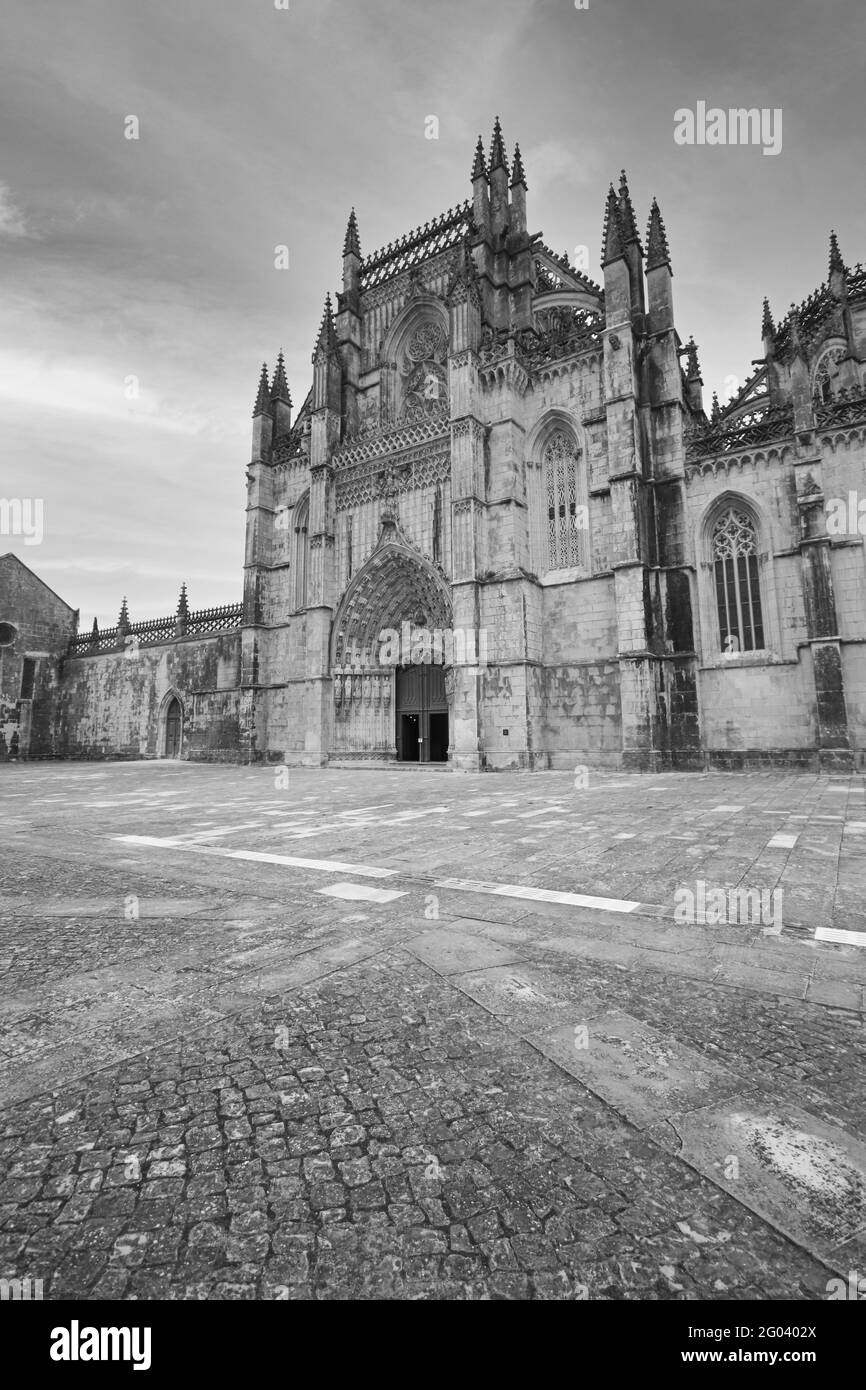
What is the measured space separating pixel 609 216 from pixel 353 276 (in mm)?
12868

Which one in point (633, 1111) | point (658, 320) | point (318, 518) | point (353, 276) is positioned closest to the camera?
point (633, 1111)

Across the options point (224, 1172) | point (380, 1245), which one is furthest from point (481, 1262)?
point (224, 1172)

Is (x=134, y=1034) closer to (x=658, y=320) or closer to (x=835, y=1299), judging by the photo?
(x=835, y=1299)

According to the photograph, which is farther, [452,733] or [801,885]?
[452,733]

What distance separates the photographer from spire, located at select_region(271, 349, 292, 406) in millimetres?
28906

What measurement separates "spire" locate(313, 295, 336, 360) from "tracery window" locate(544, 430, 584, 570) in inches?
448

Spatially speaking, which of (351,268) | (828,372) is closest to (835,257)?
(828,372)

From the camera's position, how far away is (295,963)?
303 cm

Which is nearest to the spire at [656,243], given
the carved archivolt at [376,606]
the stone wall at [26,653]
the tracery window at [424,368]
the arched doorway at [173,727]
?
the tracery window at [424,368]

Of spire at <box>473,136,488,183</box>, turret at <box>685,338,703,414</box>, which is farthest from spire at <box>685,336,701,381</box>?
spire at <box>473,136,488,183</box>

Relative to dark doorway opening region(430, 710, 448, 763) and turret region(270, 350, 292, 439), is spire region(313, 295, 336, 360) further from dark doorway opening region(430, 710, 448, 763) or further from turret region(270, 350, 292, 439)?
dark doorway opening region(430, 710, 448, 763)

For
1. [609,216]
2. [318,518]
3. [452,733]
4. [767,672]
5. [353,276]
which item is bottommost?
[452,733]

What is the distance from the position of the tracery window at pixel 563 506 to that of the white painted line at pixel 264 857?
1708cm

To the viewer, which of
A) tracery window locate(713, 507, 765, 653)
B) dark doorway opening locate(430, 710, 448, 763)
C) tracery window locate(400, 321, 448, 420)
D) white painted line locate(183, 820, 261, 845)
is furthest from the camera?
tracery window locate(400, 321, 448, 420)
